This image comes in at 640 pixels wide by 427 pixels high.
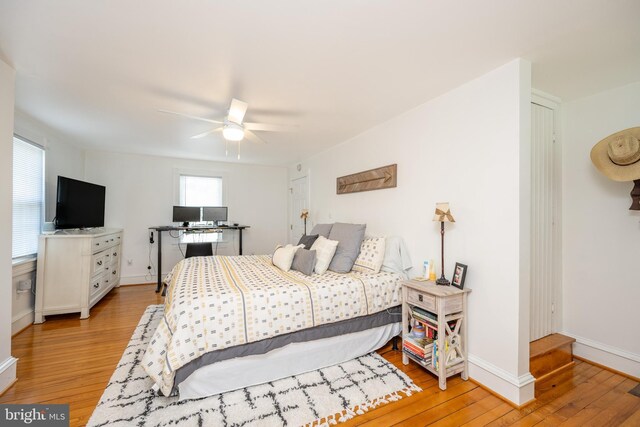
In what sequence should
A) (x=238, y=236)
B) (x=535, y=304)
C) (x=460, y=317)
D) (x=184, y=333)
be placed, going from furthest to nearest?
(x=238, y=236), (x=535, y=304), (x=460, y=317), (x=184, y=333)

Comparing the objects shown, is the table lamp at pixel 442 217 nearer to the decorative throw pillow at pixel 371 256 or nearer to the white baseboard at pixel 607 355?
the decorative throw pillow at pixel 371 256

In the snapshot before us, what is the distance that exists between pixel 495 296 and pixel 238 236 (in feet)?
15.6

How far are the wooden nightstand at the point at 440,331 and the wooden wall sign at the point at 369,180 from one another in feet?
4.04

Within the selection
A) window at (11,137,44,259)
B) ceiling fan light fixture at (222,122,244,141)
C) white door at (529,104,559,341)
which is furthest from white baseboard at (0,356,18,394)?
white door at (529,104,559,341)

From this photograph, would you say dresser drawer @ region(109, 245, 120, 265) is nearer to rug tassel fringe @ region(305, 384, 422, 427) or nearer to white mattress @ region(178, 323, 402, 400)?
white mattress @ region(178, 323, 402, 400)

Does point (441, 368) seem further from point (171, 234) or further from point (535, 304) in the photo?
point (171, 234)

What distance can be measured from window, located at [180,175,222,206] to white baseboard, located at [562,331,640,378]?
560 cm

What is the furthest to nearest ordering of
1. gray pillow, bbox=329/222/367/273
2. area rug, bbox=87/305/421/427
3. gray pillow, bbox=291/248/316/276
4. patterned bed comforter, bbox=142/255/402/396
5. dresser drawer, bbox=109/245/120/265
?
1. dresser drawer, bbox=109/245/120/265
2. gray pillow, bbox=329/222/367/273
3. gray pillow, bbox=291/248/316/276
4. patterned bed comforter, bbox=142/255/402/396
5. area rug, bbox=87/305/421/427

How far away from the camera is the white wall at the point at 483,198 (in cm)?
182

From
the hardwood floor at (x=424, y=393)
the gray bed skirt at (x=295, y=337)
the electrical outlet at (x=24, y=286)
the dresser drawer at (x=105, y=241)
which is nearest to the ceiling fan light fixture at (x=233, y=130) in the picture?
the gray bed skirt at (x=295, y=337)

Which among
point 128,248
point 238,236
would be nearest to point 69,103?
point 128,248

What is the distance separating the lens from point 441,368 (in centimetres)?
193

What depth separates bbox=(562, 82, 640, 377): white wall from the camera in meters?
2.13

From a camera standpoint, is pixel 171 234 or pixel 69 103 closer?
pixel 69 103
